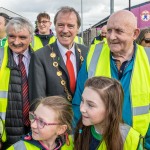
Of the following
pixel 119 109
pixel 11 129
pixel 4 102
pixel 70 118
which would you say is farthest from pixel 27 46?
pixel 119 109

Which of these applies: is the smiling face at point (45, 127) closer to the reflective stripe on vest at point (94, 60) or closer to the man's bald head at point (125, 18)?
the reflective stripe on vest at point (94, 60)

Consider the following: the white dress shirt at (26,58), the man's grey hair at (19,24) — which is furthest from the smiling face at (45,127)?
the man's grey hair at (19,24)

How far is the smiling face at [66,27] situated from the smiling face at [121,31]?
620 millimetres

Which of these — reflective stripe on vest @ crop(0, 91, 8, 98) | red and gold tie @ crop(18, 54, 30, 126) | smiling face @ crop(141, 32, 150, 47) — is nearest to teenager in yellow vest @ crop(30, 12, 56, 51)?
smiling face @ crop(141, 32, 150, 47)

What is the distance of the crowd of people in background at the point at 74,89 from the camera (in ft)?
7.74

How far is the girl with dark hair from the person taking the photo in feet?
7.63

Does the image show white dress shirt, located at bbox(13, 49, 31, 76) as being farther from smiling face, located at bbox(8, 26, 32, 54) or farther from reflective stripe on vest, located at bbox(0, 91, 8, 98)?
reflective stripe on vest, located at bbox(0, 91, 8, 98)

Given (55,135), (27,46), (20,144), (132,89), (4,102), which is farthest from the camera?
(27,46)

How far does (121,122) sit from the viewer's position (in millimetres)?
2465

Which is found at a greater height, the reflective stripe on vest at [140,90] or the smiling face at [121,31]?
the smiling face at [121,31]

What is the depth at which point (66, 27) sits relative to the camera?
10.9 feet

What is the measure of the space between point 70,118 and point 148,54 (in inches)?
37.1

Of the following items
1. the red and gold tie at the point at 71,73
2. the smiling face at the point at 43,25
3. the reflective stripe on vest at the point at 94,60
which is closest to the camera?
the reflective stripe on vest at the point at 94,60

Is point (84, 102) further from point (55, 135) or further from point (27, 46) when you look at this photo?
point (27, 46)
